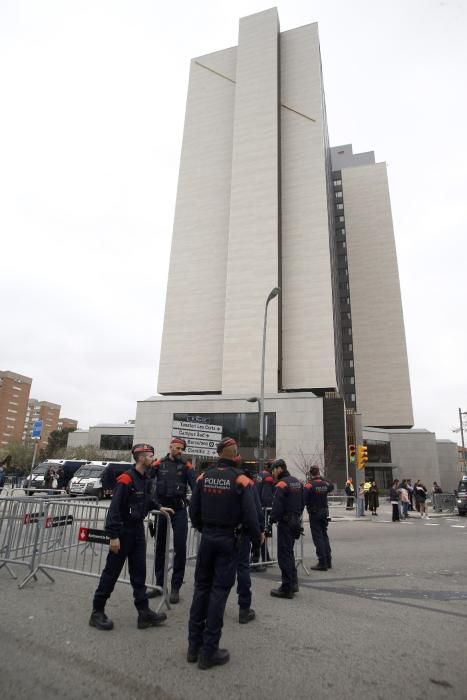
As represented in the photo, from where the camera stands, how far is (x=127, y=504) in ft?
14.5

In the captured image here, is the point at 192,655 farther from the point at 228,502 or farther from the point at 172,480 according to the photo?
the point at 172,480

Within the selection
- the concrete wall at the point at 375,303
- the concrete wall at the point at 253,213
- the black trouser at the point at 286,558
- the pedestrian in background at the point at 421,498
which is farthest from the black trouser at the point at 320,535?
the concrete wall at the point at 375,303

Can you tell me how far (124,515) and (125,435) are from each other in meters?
55.1

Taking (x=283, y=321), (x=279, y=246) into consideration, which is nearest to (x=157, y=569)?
(x=283, y=321)

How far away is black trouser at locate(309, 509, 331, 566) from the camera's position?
7434mm

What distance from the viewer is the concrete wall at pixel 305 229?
47312 millimetres

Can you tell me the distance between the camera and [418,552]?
970 centimetres

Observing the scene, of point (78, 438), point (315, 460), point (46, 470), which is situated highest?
point (78, 438)

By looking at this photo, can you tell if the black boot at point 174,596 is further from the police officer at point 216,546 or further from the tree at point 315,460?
the tree at point 315,460

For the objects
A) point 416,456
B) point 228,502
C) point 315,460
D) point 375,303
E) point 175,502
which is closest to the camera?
point 228,502

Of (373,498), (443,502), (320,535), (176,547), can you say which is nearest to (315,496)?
(320,535)

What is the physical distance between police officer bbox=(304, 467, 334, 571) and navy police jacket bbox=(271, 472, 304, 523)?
1.54 m

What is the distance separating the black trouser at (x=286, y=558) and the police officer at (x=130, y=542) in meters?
1.90

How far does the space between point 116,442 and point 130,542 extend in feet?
182
